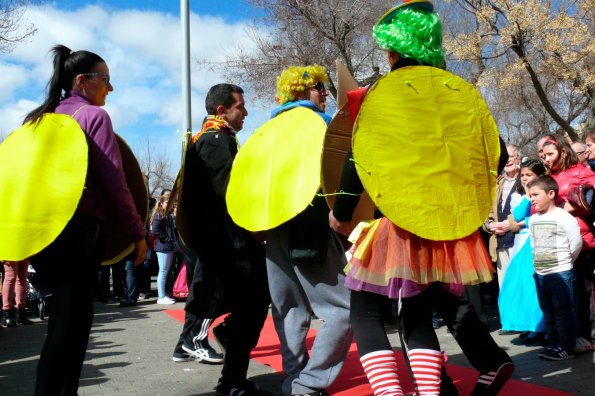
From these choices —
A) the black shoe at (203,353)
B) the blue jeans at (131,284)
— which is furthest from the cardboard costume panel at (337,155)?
the blue jeans at (131,284)

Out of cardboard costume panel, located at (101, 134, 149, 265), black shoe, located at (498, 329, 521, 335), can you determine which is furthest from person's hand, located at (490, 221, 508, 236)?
cardboard costume panel, located at (101, 134, 149, 265)

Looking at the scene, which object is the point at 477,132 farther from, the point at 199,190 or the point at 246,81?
the point at 246,81

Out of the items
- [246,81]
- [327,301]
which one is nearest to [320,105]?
[327,301]

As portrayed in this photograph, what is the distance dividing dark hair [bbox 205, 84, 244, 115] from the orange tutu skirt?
191 centimetres

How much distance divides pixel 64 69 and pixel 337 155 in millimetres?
1539

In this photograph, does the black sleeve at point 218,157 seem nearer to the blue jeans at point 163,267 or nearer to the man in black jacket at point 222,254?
the man in black jacket at point 222,254

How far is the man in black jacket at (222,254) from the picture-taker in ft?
13.4

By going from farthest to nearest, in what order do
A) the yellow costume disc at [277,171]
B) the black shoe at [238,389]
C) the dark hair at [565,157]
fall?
1. the dark hair at [565,157]
2. the black shoe at [238,389]
3. the yellow costume disc at [277,171]

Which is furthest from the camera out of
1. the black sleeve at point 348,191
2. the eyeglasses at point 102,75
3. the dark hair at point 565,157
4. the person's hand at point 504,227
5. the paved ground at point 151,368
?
the person's hand at point 504,227

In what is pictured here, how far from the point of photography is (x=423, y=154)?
2.96m

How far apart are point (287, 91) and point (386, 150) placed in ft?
4.41

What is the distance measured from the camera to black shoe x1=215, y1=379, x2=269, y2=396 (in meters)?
3.99

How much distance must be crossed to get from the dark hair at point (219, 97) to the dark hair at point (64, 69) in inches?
45.0

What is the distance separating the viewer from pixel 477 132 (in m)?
3.08
